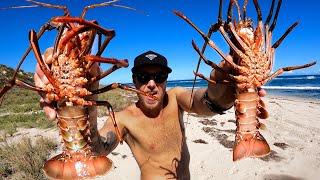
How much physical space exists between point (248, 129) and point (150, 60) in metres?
1.73

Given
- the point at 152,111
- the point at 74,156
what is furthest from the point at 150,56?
the point at 74,156

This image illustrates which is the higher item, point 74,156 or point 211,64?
point 211,64

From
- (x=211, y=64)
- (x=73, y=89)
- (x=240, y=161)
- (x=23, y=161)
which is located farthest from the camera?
(x=240, y=161)

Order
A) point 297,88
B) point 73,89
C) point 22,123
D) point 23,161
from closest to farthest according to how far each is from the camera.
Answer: point 73,89
point 23,161
point 22,123
point 297,88

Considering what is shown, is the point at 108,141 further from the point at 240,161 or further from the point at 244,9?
the point at 240,161

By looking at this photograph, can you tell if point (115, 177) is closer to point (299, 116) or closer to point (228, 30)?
point (228, 30)

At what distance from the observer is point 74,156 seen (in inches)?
125

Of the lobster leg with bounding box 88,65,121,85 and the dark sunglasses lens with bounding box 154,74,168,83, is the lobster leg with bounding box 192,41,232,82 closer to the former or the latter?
the lobster leg with bounding box 88,65,121,85

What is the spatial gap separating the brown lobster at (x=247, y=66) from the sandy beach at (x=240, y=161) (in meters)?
3.97

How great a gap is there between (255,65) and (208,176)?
18.5 feet

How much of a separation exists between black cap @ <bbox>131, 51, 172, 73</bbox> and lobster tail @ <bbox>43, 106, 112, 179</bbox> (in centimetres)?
160

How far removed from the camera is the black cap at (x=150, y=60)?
4602mm

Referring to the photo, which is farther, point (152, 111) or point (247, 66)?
point (152, 111)

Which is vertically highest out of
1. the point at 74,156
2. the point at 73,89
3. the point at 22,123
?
the point at 73,89
